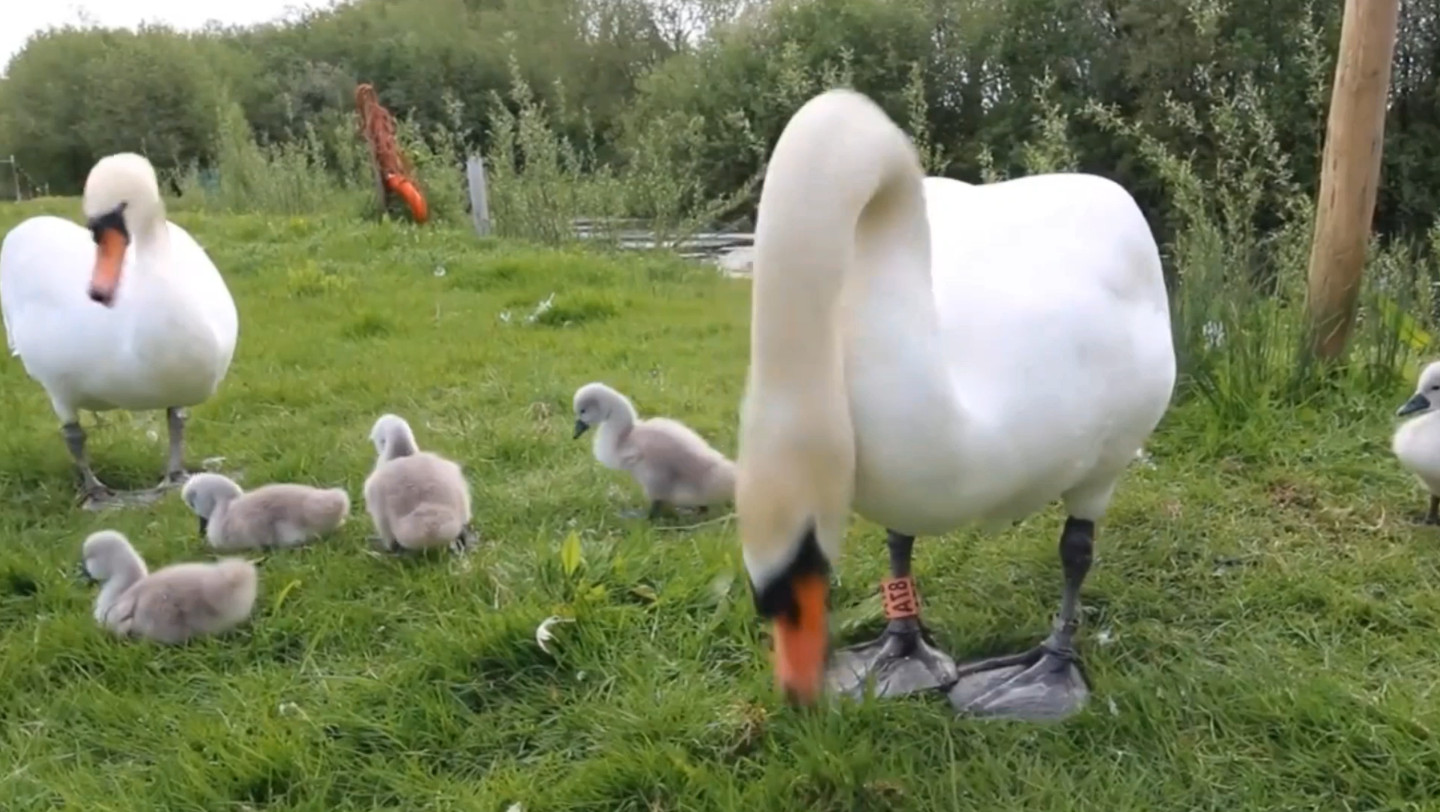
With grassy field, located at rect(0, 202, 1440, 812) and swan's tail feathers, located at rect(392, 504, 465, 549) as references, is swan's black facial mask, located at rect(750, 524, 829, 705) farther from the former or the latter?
swan's tail feathers, located at rect(392, 504, 465, 549)

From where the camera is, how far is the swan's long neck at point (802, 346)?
204cm

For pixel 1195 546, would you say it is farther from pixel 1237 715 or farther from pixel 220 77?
pixel 220 77

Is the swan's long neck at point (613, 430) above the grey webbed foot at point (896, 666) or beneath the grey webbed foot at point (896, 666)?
above

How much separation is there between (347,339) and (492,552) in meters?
3.76

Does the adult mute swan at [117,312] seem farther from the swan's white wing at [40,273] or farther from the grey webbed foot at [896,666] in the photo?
the grey webbed foot at [896,666]

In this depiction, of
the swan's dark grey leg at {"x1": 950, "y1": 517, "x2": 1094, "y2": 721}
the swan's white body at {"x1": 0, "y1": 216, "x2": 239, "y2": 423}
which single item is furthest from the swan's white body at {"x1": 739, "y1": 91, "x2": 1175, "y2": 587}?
the swan's white body at {"x1": 0, "y1": 216, "x2": 239, "y2": 423}

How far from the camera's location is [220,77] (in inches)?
1303

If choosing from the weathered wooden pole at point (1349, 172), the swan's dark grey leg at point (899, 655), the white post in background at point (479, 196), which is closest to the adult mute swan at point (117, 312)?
the swan's dark grey leg at point (899, 655)

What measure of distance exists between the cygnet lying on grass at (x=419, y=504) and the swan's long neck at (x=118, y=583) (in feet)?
2.15

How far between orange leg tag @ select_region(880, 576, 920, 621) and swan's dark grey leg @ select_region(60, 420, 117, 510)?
297 centimetres

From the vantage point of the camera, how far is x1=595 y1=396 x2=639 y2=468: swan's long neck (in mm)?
4234

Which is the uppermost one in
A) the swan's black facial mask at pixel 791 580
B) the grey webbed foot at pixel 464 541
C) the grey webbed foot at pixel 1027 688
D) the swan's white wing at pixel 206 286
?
the swan's white wing at pixel 206 286

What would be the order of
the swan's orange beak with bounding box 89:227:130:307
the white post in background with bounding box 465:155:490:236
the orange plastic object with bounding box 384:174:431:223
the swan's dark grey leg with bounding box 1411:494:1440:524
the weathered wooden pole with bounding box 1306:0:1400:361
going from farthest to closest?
1. the orange plastic object with bounding box 384:174:431:223
2. the white post in background with bounding box 465:155:490:236
3. the weathered wooden pole with bounding box 1306:0:1400:361
4. the swan's orange beak with bounding box 89:227:130:307
5. the swan's dark grey leg with bounding box 1411:494:1440:524

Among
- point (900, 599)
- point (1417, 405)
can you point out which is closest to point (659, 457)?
point (900, 599)
